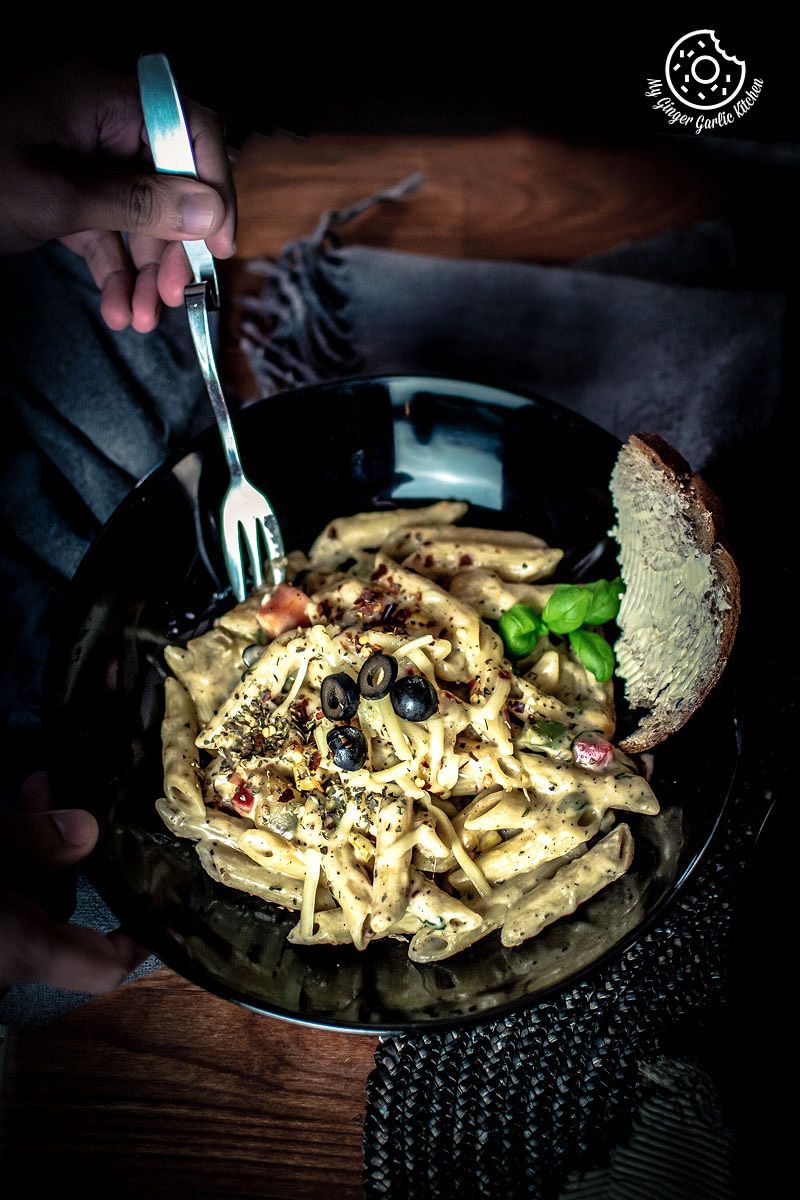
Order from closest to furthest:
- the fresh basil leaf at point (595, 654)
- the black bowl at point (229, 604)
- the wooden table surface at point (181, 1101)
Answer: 1. the black bowl at point (229, 604)
2. the wooden table surface at point (181, 1101)
3. the fresh basil leaf at point (595, 654)

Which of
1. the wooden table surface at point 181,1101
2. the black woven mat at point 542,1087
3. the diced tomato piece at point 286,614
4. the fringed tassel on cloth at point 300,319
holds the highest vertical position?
the fringed tassel on cloth at point 300,319

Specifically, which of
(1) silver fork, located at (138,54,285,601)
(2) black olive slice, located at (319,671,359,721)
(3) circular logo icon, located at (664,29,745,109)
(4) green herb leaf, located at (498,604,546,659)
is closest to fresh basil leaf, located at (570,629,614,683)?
(4) green herb leaf, located at (498,604,546,659)

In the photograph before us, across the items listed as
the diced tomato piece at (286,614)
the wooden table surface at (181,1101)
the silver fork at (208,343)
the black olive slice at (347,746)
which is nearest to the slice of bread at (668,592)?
the black olive slice at (347,746)

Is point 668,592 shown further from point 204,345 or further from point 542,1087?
point 204,345

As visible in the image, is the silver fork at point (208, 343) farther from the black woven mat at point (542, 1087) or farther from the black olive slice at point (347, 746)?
the black woven mat at point (542, 1087)

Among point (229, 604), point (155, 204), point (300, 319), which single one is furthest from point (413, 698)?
point (300, 319)

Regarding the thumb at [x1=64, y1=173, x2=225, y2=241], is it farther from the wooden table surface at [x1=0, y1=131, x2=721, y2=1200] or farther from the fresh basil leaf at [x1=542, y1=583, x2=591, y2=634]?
the wooden table surface at [x1=0, y1=131, x2=721, y2=1200]
